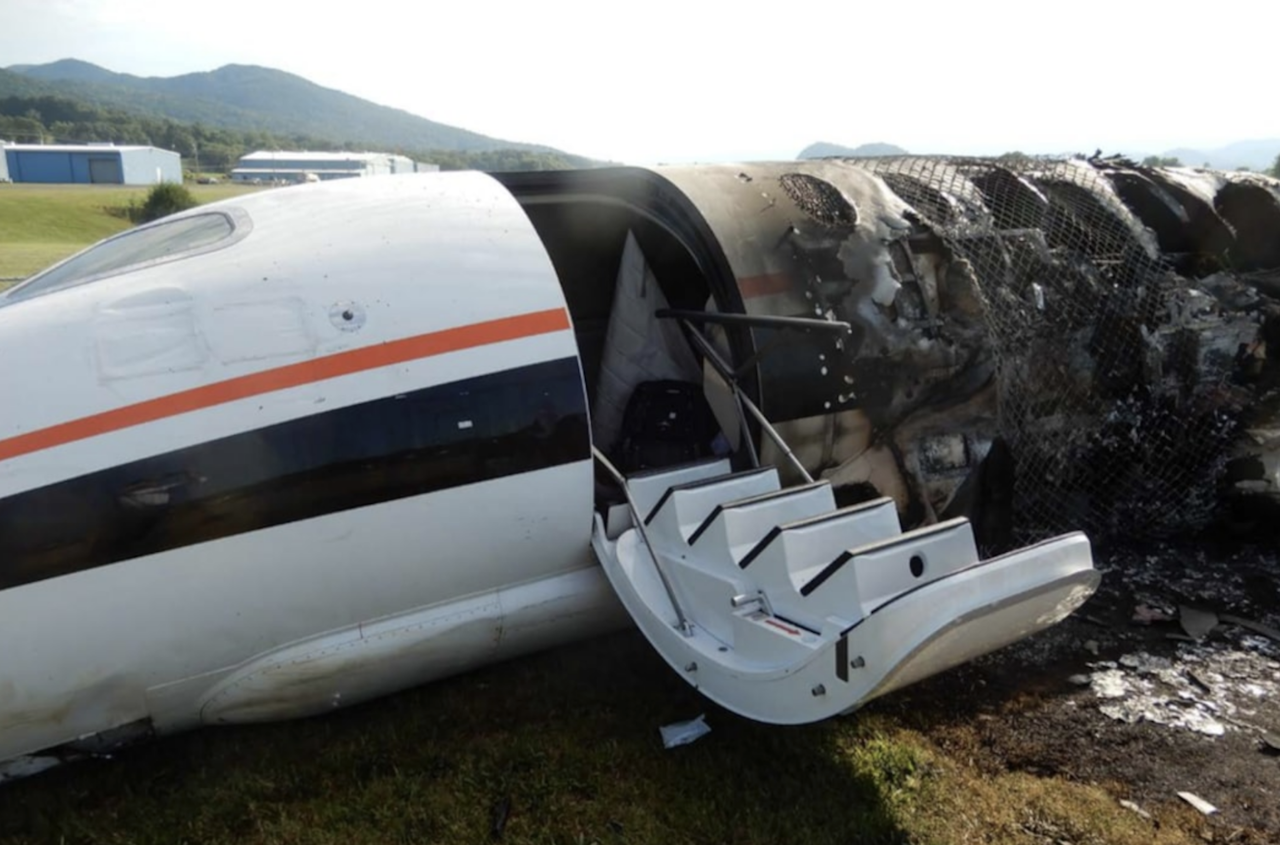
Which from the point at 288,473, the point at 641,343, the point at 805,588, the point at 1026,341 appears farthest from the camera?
the point at 641,343

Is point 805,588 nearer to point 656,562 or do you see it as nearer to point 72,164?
point 656,562

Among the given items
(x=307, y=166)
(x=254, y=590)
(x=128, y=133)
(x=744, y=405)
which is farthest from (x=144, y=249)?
(x=128, y=133)

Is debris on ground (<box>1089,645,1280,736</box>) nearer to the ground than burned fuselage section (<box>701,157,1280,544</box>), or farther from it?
nearer to the ground

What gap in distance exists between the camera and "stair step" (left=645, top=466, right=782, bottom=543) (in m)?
4.70

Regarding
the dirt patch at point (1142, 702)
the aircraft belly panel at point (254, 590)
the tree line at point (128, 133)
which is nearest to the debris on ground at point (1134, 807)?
the dirt patch at point (1142, 702)

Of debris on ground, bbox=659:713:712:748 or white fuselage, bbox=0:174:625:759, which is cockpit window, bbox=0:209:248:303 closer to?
white fuselage, bbox=0:174:625:759

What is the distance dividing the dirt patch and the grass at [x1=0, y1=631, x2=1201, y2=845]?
0.18 m

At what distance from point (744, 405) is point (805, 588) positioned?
1.45 metres

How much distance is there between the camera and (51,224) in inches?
1816

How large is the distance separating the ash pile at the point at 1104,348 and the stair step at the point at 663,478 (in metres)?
1.79

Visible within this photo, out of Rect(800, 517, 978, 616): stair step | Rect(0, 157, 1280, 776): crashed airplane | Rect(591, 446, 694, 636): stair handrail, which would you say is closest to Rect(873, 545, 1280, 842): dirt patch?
Rect(0, 157, 1280, 776): crashed airplane

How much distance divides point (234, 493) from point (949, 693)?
369 cm

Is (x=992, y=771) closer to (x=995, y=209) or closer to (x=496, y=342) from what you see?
(x=496, y=342)

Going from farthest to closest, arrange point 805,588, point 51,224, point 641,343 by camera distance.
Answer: point 51,224
point 641,343
point 805,588
